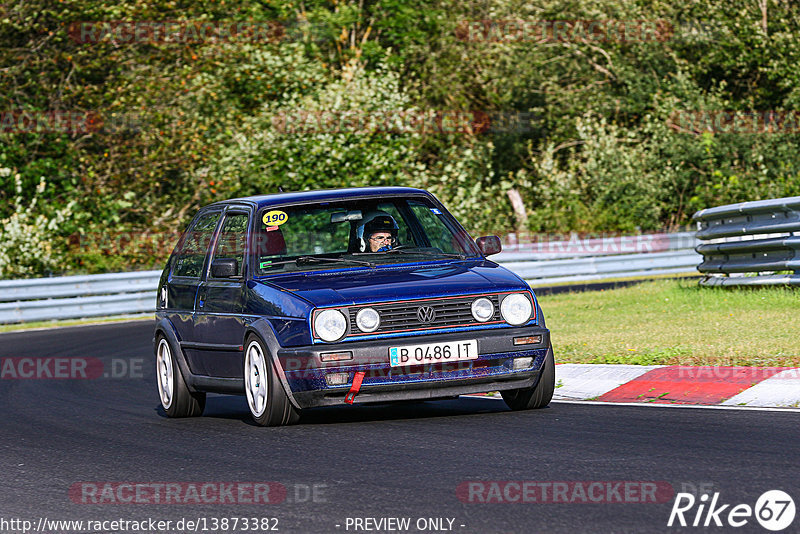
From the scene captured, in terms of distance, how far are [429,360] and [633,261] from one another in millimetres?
22369

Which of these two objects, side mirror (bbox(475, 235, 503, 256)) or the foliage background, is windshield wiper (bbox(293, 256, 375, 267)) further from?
the foliage background

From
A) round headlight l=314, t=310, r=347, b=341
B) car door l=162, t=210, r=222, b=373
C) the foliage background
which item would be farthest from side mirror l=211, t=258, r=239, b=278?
the foliage background

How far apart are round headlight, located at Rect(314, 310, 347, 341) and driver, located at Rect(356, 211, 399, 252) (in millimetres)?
1574

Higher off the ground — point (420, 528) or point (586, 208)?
point (420, 528)

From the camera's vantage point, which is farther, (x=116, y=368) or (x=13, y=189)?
(x=13, y=189)

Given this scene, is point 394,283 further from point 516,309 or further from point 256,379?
point 256,379

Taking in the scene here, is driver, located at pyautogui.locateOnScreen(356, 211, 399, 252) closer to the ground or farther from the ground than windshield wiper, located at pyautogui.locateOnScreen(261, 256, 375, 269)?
farther from the ground

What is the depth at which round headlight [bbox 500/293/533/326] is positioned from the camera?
28.6 ft

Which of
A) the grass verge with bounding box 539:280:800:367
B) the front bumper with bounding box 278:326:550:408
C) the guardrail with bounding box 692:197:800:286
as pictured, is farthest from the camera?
the guardrail with bounding box 692:197:800:286

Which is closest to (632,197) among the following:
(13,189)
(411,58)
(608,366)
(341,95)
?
(341,95)

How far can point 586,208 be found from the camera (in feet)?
112

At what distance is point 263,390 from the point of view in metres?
8.72

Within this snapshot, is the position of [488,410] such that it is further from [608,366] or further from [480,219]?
[480,219]

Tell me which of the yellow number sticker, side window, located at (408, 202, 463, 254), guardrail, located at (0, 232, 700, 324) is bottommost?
guardrail, located at (0, 232, 700, 324)
